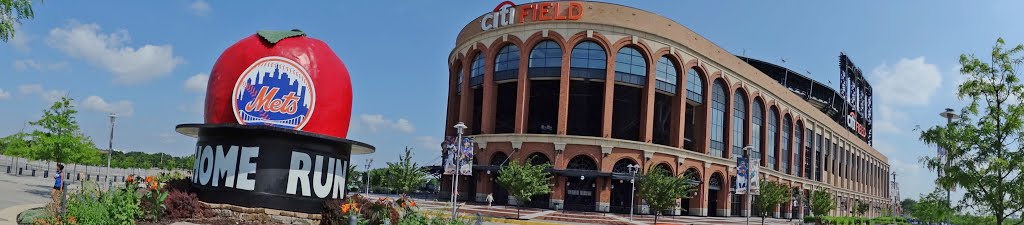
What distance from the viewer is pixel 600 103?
58.0m

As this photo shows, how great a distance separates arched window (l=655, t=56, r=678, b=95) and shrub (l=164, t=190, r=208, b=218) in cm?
4335

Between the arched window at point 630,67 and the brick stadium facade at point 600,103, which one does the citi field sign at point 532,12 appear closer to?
the brick stadium facade at point 600,103

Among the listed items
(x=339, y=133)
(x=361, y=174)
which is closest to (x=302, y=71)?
(x=339, y=133)

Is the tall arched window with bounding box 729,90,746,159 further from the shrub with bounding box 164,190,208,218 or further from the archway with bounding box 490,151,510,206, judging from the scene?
the shrub with bounding box 164,190,208,218

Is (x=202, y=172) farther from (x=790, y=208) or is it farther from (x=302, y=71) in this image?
(x=790, y=208)

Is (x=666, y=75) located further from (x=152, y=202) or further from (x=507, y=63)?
(x=152, y=202)

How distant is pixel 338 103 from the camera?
57.5 ft

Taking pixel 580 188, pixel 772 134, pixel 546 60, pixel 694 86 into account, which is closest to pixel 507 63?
pixel 546 60

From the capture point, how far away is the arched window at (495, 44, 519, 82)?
54.6 m

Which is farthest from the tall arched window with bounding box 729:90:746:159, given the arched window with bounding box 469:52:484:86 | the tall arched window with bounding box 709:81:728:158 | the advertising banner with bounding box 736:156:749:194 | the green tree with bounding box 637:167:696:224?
the advertising banner with bounding box 736:156:749:194

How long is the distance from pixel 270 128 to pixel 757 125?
202 feet

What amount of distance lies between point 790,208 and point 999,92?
6906 cm

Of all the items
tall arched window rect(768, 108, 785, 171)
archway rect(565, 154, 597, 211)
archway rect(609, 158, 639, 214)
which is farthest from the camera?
tall arched window rect(768, 108, 785, 171)

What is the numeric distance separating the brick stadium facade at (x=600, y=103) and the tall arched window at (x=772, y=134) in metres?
2.86
